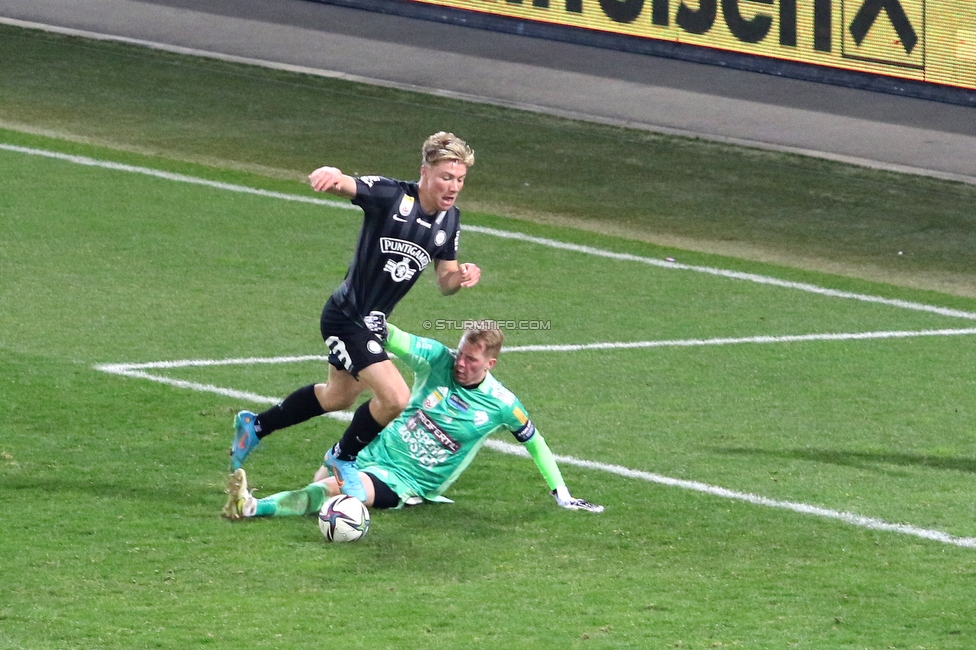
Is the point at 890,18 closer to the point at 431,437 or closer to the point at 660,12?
the point at 660,12

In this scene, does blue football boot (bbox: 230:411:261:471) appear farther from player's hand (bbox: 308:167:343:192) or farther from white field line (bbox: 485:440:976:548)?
player's hand (bbox: 308:167:343:192)

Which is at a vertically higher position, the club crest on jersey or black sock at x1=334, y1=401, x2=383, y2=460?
the club crest on jersey

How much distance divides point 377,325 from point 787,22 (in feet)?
43.0

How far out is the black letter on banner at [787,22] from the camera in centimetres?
2002

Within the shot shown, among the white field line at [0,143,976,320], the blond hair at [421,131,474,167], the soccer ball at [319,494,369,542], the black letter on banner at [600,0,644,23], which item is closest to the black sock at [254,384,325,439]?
the soccer ball at [319,494,369,542]

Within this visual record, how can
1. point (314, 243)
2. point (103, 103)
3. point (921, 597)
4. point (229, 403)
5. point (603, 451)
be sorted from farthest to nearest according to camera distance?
point (103, 103)
point (314, 243)
point (229, 403)
point (603, 451)
point (921, 597)

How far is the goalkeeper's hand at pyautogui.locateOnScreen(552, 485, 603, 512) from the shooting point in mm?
8195

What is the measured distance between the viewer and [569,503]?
8219 mm

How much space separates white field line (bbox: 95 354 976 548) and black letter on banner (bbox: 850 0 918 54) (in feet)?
34.1

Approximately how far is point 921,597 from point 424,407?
2.55 metres

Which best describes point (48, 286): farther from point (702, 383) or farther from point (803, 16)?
point (803, 16)

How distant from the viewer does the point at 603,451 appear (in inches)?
371

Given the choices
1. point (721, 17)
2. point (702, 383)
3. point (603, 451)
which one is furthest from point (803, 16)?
point (603, 451)
